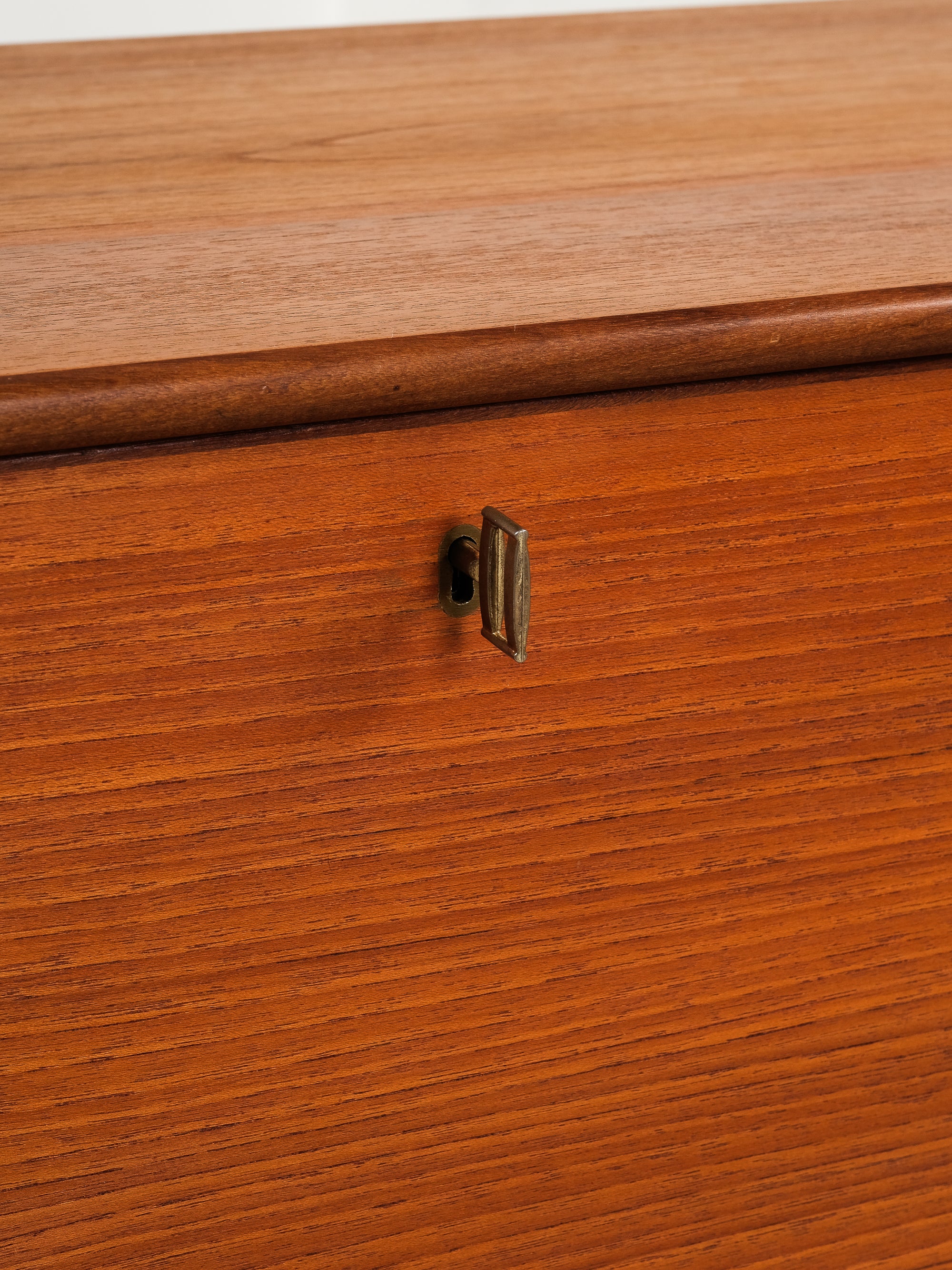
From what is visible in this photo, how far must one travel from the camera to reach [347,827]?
38 centimetres

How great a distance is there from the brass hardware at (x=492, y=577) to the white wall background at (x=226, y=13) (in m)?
0.56

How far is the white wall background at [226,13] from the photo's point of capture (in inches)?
33.0

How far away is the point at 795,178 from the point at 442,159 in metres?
0.13

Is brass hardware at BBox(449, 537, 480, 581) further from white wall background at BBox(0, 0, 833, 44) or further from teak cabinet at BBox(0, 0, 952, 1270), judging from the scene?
white wall background at BBox(0, 0, 833, 44)

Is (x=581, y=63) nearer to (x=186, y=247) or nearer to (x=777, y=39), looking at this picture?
(x=777, y=39)

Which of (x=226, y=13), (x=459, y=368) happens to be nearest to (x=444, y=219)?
(x=459, y=368)

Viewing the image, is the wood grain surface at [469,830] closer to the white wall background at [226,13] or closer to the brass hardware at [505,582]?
the brass hardware at [505,582]

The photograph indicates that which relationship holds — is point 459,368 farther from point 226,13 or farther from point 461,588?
point 226,13

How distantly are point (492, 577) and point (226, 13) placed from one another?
2.27 feet

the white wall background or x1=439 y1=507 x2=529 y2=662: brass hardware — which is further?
the white wall background

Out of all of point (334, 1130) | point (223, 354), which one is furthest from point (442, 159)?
point (334, 1130)

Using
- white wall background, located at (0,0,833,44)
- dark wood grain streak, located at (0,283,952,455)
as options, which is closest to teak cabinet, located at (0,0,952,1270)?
dark wood grain streak, located at (0,283,952,455)

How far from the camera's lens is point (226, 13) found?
883 mm

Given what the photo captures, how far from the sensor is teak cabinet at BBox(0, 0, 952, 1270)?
1.12 ft
